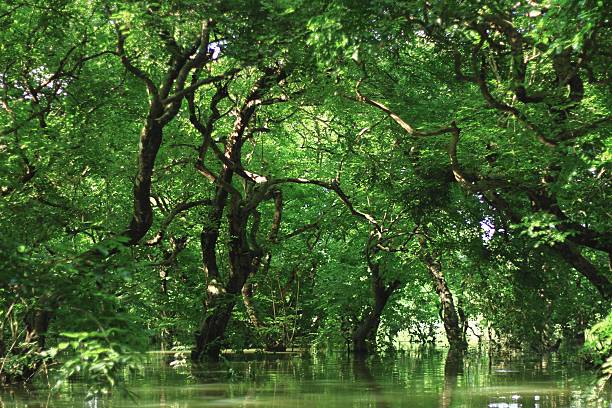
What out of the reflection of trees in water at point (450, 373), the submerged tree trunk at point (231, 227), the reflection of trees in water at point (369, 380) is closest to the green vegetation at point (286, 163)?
the submerged tree trunk at point (231, 227)

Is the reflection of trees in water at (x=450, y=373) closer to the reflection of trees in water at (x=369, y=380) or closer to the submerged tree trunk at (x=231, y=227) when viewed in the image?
the reflection of trees in water at (x=369, y=380)

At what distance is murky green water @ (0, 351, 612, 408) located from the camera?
1445 cm

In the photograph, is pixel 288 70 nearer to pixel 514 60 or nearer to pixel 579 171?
pixel 514 60

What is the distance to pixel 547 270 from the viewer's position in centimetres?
2347

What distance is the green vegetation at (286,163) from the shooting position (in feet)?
41.0

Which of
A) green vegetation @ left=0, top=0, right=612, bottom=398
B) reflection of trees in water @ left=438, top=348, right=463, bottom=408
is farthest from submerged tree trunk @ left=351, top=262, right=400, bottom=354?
reflection of trees in water @ left=438, top=348, right=463, bottom=408

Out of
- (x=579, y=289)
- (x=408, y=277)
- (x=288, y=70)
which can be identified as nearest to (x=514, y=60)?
(x=288, y=70)

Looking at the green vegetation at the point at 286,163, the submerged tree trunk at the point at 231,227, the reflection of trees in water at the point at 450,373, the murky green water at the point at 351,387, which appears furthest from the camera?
the submerged tree trunk at the point at 231,227

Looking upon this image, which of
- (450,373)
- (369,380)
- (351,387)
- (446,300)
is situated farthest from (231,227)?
(446,300)

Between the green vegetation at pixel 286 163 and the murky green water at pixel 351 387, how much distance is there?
44.2 inches

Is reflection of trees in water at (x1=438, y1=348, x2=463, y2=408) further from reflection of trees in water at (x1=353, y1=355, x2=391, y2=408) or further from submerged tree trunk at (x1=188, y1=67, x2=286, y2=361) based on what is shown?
submerged tree trunk at (x1=188, y1=67, x2=286, y2=361)

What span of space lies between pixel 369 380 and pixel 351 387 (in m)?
1.98

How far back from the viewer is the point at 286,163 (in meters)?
30.6

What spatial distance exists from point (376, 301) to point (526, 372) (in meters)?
9.22
